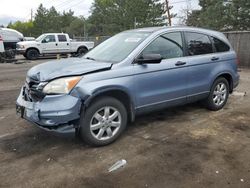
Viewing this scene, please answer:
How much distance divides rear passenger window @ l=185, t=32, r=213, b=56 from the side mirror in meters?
1.12

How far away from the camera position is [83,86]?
161 inches

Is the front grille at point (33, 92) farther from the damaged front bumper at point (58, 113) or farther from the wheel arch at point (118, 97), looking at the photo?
the wheel arch at point (118, 97)

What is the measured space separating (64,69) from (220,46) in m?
3.45

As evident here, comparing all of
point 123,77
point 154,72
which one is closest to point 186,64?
point 154,72

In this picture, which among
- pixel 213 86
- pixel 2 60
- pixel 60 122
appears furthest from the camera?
pixel 2 60

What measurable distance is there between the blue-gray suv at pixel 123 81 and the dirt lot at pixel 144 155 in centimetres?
35

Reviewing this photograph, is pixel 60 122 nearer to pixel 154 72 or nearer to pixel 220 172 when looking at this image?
pixel 154 72

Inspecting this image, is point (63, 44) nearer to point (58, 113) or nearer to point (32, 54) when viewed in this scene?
point (32, 54)

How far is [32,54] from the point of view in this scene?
2042 centimetres

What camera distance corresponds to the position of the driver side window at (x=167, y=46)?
16.2 ft

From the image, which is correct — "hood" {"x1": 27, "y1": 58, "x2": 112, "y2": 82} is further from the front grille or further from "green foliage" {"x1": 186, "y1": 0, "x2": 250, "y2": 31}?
"green foliage" {"x1": 186, "y1": 0, "x2": 250, "y2": 31}

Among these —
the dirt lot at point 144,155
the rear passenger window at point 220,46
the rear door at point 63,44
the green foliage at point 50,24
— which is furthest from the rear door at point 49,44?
the green foliage at point 50,24

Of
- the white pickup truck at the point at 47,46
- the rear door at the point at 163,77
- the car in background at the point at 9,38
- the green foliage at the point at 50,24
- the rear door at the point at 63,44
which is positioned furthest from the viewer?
the green foliage at the point at 50,24

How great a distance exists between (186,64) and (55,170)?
9.66 ft
